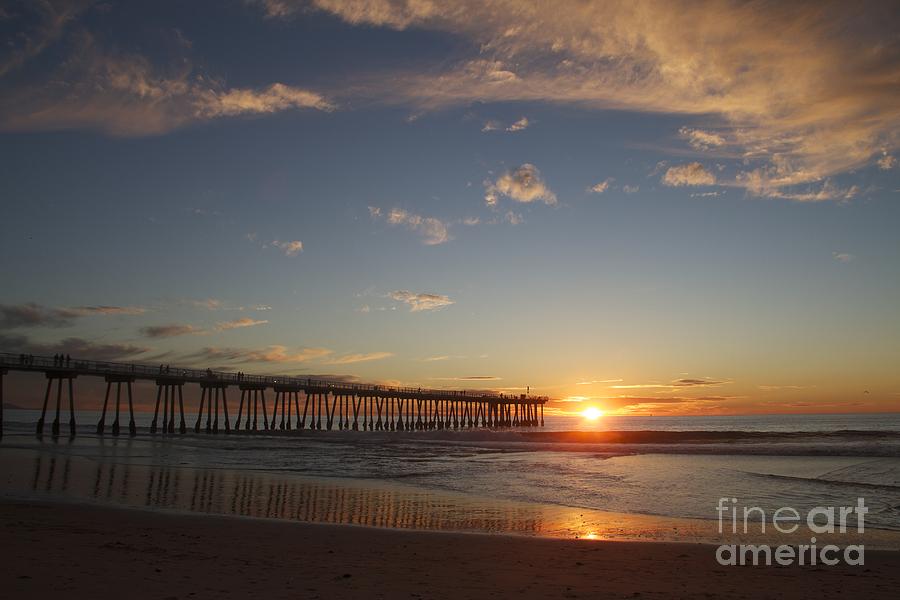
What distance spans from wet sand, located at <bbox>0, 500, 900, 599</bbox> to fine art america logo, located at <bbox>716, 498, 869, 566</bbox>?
0.36 meters

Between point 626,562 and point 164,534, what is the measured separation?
6932mm

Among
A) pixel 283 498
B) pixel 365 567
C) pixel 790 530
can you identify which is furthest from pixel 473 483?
pixel 365 567

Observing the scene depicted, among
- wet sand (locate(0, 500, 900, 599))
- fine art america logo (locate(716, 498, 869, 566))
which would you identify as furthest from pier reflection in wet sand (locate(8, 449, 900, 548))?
wet sand (locate(0, 500, 900, 599))

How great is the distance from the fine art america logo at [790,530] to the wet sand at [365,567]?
358 mm

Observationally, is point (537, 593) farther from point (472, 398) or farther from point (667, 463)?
point (472, 398)

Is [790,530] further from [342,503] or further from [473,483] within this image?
[473,483]

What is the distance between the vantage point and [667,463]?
2680cm

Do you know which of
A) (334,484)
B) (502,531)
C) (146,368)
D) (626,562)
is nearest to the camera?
(626,562)

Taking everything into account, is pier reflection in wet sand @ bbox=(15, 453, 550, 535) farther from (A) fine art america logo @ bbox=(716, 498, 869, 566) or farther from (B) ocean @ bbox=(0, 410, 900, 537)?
(A) fine art america logo @ bbox=(716, 498, 869, 566)

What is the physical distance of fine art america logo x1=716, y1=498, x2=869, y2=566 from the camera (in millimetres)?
8680

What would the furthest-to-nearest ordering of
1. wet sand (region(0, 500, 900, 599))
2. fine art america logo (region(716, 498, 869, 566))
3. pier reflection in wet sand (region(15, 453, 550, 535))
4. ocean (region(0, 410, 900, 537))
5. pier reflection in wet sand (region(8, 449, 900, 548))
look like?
ocean (region(0, 410, 900, 537))
pier reflection in wet sand (region(15, 453, 550, 535))
pier reflection in wet sand (region(8, 449, 900, 548))
fine art america logo (region(716, 498, 869, 566))
wet sand (region(0, 500, 900, 599))

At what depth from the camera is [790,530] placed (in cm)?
1119

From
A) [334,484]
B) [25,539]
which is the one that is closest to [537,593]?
A: [25,539]

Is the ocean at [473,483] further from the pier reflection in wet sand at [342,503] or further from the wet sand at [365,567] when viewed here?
the wet sand at [365,567]
